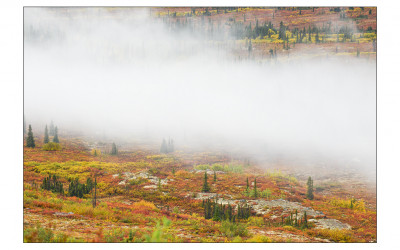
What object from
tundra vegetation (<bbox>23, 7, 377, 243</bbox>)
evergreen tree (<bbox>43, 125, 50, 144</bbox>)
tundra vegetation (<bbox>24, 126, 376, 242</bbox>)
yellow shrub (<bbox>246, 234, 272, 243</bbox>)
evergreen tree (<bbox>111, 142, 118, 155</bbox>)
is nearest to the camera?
yellow shrub (<bbox>246, 234, 272, 243</bbox>)

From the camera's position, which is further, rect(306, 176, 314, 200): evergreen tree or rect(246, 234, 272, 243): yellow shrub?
rect(306, 176, 314, 200): evergreen tree

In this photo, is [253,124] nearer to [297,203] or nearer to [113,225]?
[297,203]

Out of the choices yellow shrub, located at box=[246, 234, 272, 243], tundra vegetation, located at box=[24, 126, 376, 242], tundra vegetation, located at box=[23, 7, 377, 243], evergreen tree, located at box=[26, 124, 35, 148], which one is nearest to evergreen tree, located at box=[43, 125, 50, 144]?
tundra vegetation, located at box=[23, 7, 377, 243]

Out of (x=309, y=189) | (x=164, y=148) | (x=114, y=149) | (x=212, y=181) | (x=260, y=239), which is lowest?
(x=260, y=239)

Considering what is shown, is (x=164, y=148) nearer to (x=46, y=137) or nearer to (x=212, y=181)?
(x=212, y=181)

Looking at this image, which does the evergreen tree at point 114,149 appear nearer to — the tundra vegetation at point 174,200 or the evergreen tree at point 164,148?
the tundra vegetation at point 174,200

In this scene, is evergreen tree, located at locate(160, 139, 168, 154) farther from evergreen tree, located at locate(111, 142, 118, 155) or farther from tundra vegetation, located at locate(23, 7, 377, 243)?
evergreen tree, located at locate(111, 142, 118, 155)

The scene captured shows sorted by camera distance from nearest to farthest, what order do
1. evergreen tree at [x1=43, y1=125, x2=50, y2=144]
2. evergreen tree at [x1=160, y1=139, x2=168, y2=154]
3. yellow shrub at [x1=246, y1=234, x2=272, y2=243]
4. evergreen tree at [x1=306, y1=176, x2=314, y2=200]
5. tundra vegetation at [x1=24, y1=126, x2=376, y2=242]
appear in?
1. yellow shrub at [x1=246, y1=234, x2=272, y2=243]
2. tundra vegetation at [x1=24, y1=126, x2=376, y2=242]
3. evergreen tree at [x1=306, y1=176, x2=314, y2=200]
4. evergreen tree at [x1=43, y1=125, x2=50, y2=144]
5. evergreen tree at [x1=160, y1=139, x2=168, y2=154]

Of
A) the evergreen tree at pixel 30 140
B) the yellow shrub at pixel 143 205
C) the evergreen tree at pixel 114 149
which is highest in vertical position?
the evergreen tree at pixel 30 140

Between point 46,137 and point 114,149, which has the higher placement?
point 46,137

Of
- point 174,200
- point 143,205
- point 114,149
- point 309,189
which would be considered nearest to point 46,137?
point 114,149

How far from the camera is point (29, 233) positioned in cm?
883

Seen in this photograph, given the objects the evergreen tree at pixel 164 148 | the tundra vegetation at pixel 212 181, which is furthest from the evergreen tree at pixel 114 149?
the evergreen tree at pixel 164 148

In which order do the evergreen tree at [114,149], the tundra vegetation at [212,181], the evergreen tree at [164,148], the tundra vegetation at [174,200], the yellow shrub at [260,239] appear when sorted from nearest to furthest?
the yellow shrub at [260,239] → the tundra vegetation at [174,200] → the tundra vegetation at [212,181] → the evergreen tree at [164,148] → the evergreen tree at [114,149]
